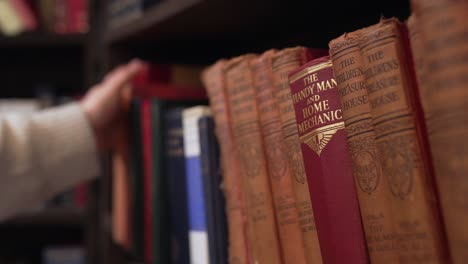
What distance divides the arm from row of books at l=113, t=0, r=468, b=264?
1.10 ft

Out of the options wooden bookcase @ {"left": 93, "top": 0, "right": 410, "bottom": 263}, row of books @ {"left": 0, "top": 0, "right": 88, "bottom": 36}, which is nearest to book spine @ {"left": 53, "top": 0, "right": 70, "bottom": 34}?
row of books @ {"left": 0, "top": 0, "right": 88, "bottom": 36}

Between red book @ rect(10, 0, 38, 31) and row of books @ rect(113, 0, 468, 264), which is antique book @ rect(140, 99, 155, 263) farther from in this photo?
red book @ rect(10, 0, 38, 31)

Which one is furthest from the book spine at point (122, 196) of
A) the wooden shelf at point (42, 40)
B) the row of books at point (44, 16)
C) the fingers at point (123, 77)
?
the row of books at point (44, 16)

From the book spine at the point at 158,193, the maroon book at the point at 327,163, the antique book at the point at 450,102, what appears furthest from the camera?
the book spine at the point at 158,193

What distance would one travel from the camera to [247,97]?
2.10 feet

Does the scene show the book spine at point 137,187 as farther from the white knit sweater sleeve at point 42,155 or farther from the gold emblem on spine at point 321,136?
the gold emblem on spine at point 321,136

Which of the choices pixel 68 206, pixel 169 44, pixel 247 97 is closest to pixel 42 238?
pixel 68 206

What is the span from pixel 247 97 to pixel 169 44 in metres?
0.50

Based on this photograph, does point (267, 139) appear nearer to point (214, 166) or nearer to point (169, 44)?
point (214, 166)

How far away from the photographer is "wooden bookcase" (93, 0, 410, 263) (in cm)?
83

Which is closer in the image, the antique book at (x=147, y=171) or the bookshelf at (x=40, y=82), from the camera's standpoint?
the antique book at (x=147, y=171)

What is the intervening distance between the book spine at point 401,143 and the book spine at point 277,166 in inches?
6.0

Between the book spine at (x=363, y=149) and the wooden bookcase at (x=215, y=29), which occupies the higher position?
the wooden bookcase at (x=215, y=29)

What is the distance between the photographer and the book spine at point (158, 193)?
2.71 feet
